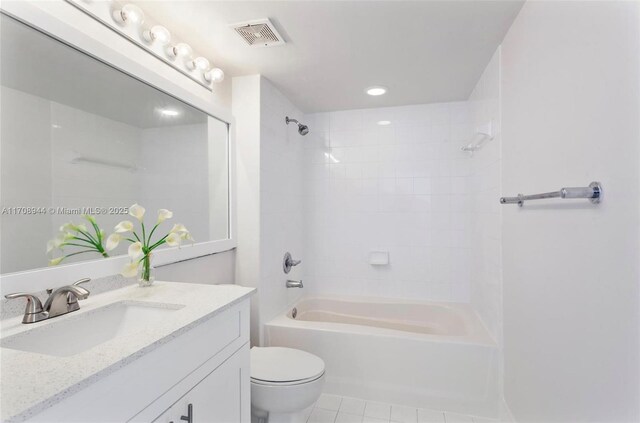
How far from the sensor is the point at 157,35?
4.90 feet

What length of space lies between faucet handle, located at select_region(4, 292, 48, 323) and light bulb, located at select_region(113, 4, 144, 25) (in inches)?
45.0

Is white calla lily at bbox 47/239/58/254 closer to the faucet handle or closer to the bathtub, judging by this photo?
the faucet handle

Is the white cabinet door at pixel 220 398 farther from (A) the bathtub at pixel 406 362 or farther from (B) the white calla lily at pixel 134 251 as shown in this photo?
(A) the bathtub at pixel 406 362

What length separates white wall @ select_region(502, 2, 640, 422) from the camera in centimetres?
84

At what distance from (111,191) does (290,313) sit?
Result: 5.51 ft

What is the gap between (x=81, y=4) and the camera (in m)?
1.19

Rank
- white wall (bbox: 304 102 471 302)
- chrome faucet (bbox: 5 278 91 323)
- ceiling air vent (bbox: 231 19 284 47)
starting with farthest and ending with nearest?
white wall (bbox: 304 102 471 302) < ceiling air vent (bbox: 231 19 284 47) < chrome faucet (bbox: 5 278 91 323)

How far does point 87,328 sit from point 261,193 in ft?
4.35

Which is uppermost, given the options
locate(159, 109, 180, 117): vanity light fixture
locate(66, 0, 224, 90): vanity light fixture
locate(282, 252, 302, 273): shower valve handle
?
locate(66, 0, 224, 90): vanity light fixture

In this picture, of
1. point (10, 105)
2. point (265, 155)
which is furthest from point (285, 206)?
point (10, 105)

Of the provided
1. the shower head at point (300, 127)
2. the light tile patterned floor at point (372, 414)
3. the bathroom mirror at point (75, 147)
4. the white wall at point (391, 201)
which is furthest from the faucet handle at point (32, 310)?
the white wall at point (391, 201)

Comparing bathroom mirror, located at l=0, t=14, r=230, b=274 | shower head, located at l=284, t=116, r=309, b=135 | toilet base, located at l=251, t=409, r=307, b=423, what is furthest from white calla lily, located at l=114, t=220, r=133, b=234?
shower head, located at l=284, t=116, r=309, b=135

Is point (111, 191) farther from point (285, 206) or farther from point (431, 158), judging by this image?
point (431, 158)

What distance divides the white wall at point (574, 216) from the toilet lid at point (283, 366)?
1081 millimetres
